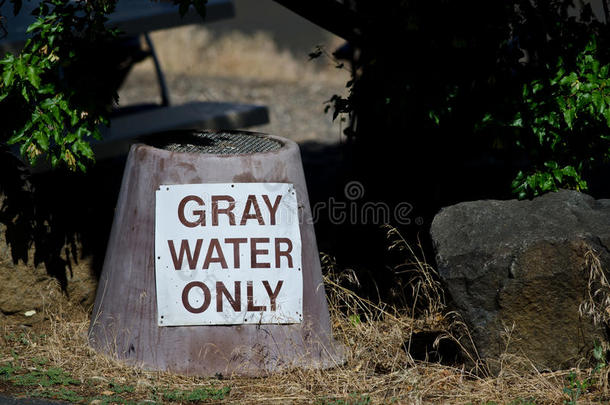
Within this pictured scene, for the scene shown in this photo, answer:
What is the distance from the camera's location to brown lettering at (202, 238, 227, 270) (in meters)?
3.88

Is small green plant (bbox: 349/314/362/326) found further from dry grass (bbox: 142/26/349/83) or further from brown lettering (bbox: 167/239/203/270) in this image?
dry grass (bbox: 142/26/349/83)

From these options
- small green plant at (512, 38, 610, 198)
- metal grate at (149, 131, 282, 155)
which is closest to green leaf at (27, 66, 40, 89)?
metal grate at (149, 131, 282, 155)

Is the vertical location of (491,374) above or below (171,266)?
below

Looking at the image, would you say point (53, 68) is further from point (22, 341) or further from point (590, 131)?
point (590, 131)

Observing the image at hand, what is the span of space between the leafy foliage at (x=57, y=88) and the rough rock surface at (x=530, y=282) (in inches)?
75.0

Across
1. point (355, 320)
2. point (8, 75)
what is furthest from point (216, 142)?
point (355, 320)

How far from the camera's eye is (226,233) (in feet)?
12.8

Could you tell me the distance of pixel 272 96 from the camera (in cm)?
1248

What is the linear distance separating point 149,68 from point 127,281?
1140cm

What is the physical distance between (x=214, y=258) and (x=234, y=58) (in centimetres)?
1087

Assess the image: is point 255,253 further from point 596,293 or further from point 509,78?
point 509,78

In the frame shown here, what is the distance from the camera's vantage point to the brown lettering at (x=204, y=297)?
12.7 ft

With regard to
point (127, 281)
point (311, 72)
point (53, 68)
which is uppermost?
point (311, 72)

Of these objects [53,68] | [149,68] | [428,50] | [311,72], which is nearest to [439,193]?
[428,50]
